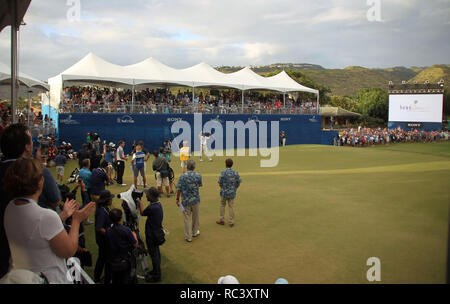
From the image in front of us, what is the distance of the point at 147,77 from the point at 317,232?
22832 millimetres

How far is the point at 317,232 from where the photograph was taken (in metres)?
8.12

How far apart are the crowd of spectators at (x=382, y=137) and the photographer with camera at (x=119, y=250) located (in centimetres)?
3275

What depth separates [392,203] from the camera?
1073cm

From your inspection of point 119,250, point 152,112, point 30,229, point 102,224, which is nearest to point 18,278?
point 30,229

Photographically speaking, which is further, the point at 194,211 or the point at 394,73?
the point at 394,73

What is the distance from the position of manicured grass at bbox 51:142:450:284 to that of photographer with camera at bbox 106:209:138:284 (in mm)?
1321

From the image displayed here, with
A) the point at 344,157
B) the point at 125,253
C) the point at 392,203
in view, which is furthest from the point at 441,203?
the point at 344,157

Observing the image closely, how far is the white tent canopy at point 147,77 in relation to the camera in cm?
2531

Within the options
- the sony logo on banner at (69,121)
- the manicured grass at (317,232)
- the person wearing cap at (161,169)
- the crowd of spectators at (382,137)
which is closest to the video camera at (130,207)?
the manicured grass at (317,232)

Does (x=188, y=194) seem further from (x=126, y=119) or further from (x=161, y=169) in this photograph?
(x=126, y=119)

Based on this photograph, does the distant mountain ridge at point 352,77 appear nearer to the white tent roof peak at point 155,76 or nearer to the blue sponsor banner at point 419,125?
the blue sponsor banner at point 419,125

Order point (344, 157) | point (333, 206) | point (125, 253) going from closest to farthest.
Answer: point (125, 253) < point (333, 206) < point (344, 157)

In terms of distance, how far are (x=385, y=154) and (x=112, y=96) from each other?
21.1m
